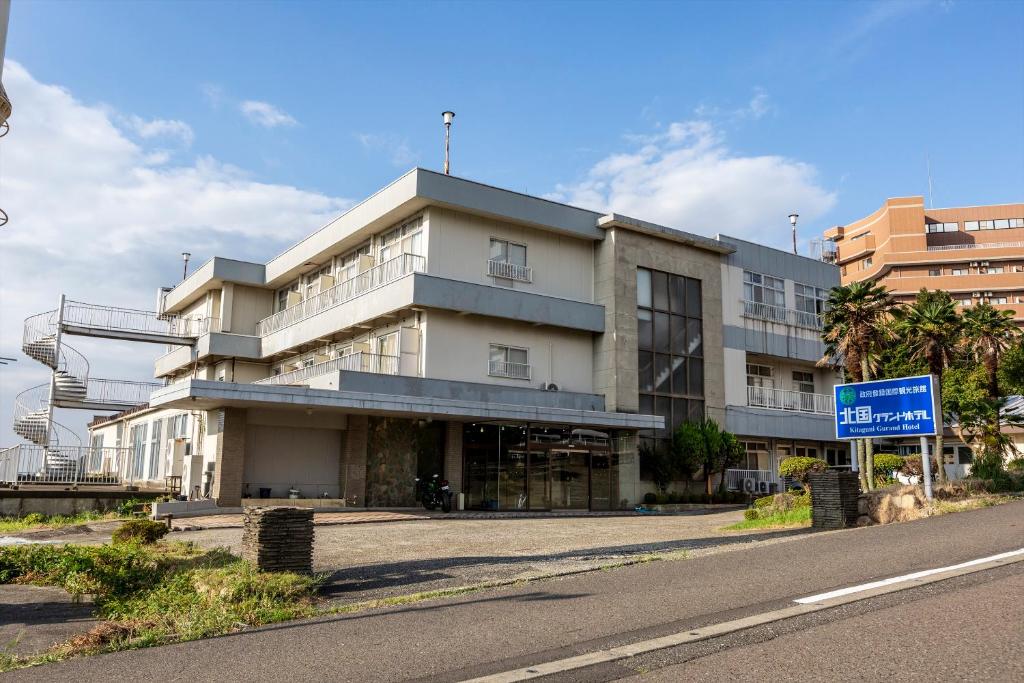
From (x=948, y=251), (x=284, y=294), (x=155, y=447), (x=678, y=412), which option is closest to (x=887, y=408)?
(x=678, y=412)

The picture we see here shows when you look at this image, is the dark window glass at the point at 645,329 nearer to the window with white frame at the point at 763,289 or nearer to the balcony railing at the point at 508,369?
the balcony railing at the point at 508,369

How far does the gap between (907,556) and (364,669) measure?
7392 millimetres

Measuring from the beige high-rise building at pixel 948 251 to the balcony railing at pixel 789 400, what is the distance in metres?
43.1

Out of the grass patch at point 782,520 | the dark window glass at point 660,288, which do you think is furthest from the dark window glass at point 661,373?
the grass patch at point 782,520

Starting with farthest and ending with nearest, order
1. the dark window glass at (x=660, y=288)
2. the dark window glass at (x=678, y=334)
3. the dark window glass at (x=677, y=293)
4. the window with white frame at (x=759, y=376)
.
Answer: the window with white frame at (x=759, y=376)
the dark window glass at (x=677, y=293)
the dark window glass at (x=678, y=334)
the dark window glass at (x=660, y=288)

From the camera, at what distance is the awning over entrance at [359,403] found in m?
23.2

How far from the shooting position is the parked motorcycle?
84.3 feet

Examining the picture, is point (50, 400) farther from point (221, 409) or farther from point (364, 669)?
point (364, 669)

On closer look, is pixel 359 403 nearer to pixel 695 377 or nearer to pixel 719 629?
pixel 695 377

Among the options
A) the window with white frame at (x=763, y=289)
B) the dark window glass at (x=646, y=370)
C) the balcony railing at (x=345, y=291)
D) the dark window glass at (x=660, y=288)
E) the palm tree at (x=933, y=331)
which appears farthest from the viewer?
the window with white frame at (x=763, y=289)

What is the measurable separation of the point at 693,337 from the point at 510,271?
8.88 meters

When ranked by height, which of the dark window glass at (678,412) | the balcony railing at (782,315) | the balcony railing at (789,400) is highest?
the balcony railing at (782,315)

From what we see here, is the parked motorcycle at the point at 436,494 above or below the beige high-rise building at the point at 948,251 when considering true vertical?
→ below

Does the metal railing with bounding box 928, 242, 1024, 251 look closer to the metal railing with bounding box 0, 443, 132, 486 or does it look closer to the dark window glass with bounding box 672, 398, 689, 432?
the dark window glass with bounding box 672, 398, 689, 432
